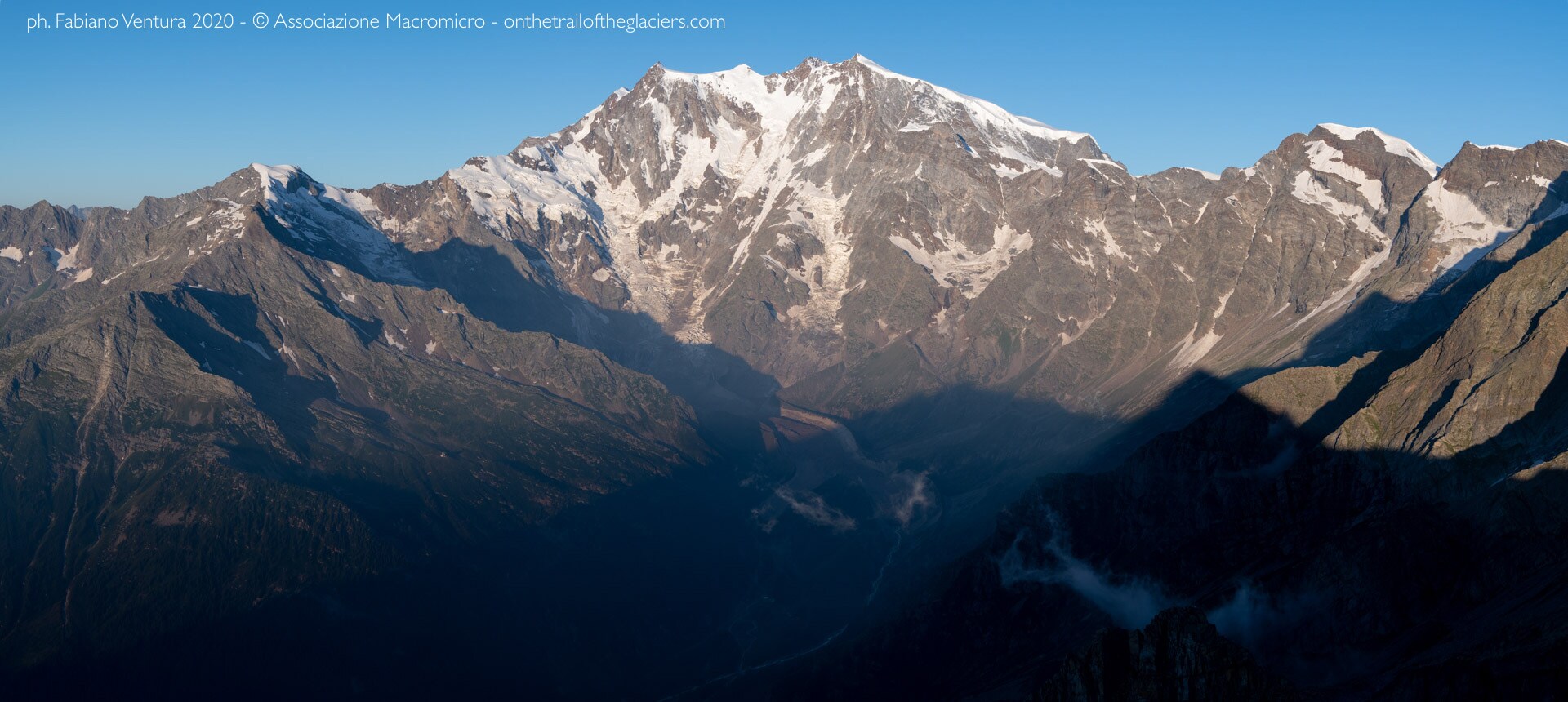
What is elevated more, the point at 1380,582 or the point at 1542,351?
the point at 1542,351

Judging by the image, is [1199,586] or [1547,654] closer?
[1547,654]

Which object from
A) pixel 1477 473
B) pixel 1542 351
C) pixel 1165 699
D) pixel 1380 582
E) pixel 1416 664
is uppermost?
pixel 1542 351

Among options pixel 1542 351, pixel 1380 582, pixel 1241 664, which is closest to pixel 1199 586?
pixel 1380 582

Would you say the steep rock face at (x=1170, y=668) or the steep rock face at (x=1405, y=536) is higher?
the steep rock face at (x=1405, y=536)

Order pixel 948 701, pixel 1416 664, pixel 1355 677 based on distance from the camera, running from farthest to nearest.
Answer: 1. pixel 948 701
2. pixel 1355 677
3. pixel 1416 664

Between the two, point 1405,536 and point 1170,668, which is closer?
point 1170,668

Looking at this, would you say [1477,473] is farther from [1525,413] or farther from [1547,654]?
[1547,654]

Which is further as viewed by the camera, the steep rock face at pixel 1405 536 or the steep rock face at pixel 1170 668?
the steep rock face at pixel 1405 536

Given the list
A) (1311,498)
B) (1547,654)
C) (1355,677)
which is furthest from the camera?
(1311,498)

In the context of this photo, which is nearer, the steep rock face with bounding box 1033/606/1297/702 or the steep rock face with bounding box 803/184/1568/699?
the steep rock face with bounding box 1033/606/1297/702

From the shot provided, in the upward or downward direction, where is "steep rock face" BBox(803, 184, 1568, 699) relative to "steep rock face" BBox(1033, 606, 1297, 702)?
upward

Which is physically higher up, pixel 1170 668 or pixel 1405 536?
pixel 1405 536
